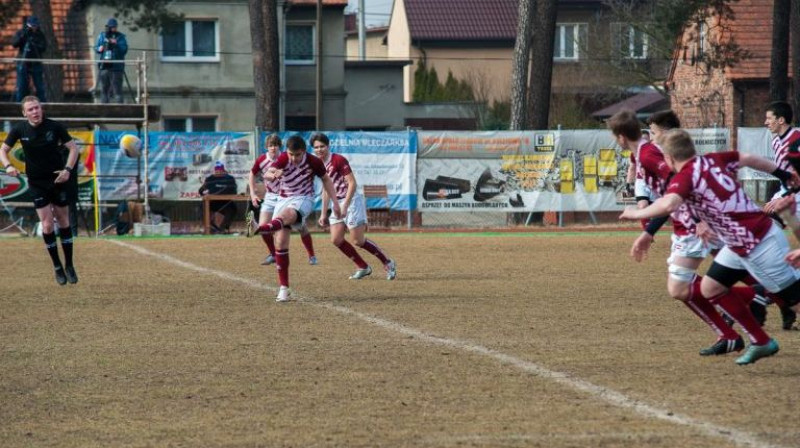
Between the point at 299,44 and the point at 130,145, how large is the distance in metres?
19.1

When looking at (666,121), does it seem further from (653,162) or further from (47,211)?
(47,211)

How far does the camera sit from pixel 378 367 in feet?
28.3

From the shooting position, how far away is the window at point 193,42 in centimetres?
4078

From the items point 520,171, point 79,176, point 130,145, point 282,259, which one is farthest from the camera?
point 520,171

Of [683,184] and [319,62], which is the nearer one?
[683,184]

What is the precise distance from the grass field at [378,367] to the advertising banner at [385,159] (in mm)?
11774

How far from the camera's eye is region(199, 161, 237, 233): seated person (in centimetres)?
2698

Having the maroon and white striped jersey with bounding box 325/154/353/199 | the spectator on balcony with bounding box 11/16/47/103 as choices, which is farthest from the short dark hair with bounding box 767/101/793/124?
the spectator on balcony with bounding box 11/16/47/103

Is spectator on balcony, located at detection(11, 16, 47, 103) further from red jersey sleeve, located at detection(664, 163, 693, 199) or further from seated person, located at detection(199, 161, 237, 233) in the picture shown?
red jersey sleeve, located at detection(664, 163, 693, 199)

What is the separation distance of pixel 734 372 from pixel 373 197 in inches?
788

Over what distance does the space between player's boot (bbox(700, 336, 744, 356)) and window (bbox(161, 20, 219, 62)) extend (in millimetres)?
33403

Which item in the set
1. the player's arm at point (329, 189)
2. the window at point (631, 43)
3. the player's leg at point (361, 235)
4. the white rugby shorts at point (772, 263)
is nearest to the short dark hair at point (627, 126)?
the white rugby shorts at point (772, 263)

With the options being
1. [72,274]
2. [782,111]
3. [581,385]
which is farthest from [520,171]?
[581,385]

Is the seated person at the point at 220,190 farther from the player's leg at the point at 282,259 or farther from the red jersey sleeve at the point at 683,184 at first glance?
the red jersey sleeve at the point at 683,184
